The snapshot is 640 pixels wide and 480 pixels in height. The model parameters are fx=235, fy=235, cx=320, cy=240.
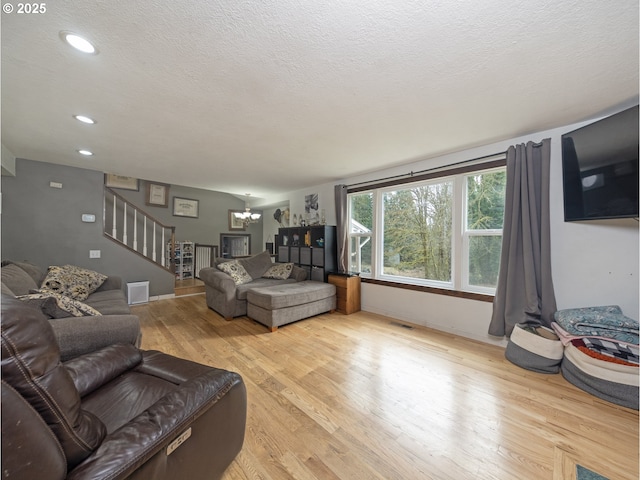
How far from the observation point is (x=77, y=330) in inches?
58.5

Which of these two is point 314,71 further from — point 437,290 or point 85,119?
point 437,290

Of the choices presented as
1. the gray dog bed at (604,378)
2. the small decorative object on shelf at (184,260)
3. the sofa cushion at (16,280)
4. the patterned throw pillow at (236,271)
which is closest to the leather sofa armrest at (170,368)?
the sofa cushion at (16,280)

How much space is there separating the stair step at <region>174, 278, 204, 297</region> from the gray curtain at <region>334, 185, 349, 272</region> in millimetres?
3351

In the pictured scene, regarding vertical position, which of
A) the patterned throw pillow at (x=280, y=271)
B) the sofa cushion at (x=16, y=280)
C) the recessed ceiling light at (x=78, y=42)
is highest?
the recessed ceiling light at (x=78, y=42)

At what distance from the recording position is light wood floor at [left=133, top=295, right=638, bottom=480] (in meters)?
1.29

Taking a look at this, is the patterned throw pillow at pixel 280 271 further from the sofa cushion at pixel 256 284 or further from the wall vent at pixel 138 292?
the wall vent at pixel 138 292

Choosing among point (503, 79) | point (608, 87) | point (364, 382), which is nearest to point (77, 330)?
point (364, 382)

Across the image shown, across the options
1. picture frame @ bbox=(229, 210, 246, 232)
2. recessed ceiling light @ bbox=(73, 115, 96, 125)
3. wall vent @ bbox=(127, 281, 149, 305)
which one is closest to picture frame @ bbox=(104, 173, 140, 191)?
picture frame @ bbox=(229, 210, 246, 232)

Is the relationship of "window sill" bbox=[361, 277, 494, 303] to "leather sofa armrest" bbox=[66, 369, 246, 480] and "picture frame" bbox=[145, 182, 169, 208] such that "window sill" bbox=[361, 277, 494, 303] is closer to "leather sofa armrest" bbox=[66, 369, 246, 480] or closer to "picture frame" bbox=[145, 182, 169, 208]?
"leather sofa armrest" bbox=[66, 369, 246, 480]

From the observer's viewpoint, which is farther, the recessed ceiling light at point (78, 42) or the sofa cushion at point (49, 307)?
the sofa cushion at point (49, 307)

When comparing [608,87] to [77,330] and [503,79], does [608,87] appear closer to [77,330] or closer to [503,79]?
[503,79]

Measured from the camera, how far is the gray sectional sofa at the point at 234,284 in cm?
355

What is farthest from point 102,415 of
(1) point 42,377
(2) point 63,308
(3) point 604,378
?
(3) point 604,378

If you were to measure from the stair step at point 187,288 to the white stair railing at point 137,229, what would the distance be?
1.48 feet
